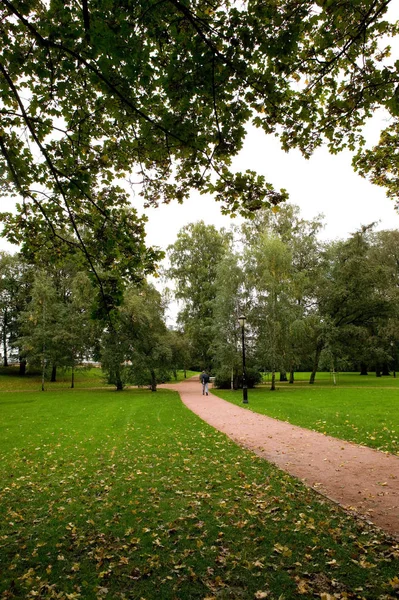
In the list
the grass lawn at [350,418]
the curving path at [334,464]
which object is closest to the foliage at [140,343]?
the grass lawn at [350,418]

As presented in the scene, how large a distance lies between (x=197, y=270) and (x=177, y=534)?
1338 inches

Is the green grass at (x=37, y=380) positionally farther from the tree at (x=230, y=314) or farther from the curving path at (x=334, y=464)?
the curving path at (x=334, y=464)

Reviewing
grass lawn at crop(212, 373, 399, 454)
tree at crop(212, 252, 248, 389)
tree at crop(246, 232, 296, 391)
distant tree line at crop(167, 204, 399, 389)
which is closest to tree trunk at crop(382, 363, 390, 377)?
distant tree line at crop(167, 204, 399, 389)

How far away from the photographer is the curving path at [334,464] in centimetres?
491

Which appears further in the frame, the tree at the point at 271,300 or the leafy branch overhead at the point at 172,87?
the tree at the point at 271,300

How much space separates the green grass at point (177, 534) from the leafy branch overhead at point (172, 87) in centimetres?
417

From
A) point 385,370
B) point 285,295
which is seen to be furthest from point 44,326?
point 385,370

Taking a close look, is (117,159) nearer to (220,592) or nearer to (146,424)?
(220,592)

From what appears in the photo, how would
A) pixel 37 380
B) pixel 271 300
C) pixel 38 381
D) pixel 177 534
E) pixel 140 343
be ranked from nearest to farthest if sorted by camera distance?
pixel 177 534, pixel 271 300, pixel 140 343, pixel 38 381, pixel 37 380

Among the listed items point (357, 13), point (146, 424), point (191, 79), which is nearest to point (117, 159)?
point (191, 79)

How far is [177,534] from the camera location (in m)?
4.30

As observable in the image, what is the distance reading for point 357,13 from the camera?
14.6 ft

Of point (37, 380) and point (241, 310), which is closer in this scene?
point (241, 310)

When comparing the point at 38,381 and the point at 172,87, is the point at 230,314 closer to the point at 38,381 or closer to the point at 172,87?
the point at 172,87
